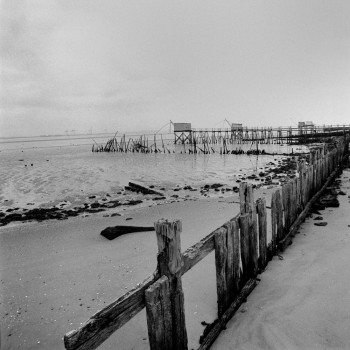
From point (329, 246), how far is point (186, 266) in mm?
3683

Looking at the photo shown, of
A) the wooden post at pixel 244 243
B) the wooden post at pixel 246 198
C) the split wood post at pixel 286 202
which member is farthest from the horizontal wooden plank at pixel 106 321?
the split wood post at pixel 286 202

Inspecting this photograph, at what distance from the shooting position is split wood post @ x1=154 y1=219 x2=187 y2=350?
2.46 m

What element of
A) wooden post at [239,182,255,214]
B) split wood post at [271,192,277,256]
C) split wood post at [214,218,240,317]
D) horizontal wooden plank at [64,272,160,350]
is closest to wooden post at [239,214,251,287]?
wooden post at [239,182,255,214]

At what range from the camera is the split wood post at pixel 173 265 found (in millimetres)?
2464

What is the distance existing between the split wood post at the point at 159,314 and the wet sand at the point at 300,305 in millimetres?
863

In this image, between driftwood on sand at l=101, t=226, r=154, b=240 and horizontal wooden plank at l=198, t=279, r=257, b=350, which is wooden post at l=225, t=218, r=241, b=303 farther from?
driftwood on sand at l=101, t=226, r=154, b=240

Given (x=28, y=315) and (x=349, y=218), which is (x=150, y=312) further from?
(x=349, y=218)

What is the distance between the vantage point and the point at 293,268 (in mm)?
4629

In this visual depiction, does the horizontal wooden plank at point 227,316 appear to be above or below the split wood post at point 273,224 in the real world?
below

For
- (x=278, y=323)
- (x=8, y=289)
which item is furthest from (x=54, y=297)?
(x=278, y=323)

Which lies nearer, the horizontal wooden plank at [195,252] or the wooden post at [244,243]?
the horizontal wooden plank at [195,252]

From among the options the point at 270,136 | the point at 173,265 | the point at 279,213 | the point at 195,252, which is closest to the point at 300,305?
the point at 195,252

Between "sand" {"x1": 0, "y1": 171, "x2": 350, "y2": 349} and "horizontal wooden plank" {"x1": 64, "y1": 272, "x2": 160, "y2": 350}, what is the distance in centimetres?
126

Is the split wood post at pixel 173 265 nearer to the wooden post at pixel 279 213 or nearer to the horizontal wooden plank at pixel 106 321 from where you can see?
the horizontal wooden plank at pixel 106 321
